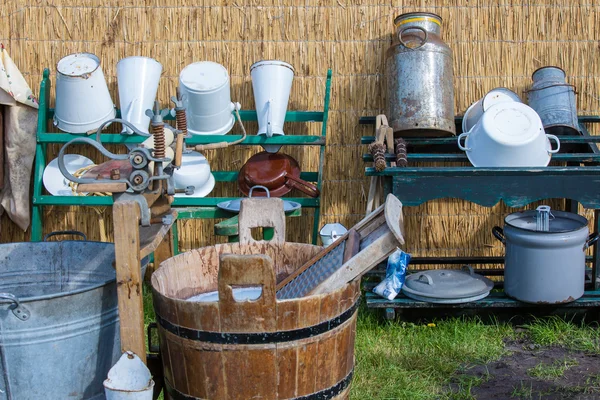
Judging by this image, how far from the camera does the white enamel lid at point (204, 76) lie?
4.27 m

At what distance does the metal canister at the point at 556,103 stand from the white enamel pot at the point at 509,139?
1.22ft

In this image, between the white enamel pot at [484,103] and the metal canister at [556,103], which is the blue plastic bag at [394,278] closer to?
the white enamel pot at [484,103]

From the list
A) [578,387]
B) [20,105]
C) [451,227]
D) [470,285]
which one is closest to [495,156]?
[470,285]

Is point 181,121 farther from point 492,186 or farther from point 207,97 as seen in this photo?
point 492,186

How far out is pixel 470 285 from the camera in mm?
3850

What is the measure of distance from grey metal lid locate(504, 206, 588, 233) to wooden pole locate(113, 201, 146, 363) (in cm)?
232

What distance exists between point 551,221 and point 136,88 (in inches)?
108

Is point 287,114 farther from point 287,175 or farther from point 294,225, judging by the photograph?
point 294,225

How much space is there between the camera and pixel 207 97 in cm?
427

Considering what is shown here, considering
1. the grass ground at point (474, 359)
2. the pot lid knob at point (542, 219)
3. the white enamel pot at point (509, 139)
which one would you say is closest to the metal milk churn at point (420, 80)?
the white enamel pot at point (509, 139)

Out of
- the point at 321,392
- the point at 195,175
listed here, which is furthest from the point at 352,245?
the point at 195,175

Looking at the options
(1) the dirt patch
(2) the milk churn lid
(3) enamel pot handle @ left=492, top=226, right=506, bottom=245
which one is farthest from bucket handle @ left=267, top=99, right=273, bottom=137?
(1) the dirt patch

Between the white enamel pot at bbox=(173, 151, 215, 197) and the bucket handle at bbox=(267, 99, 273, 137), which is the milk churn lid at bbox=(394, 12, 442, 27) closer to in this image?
the bucket handle at bbox=(267, 99, 273, 137)

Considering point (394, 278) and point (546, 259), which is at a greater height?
point (546, 259)
